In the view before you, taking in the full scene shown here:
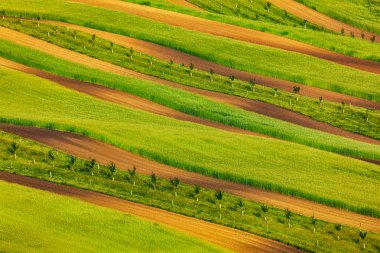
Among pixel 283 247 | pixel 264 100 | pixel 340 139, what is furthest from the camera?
pixel 264 100

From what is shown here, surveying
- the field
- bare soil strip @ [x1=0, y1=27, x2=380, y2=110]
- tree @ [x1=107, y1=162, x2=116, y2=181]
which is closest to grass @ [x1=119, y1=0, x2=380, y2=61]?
the field

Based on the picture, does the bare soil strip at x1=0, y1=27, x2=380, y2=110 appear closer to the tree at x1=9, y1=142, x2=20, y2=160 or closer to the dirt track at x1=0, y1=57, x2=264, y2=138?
the dirt track at x1=0, y1=57, x2=264, y2=138

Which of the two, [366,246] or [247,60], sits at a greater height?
[247,60]

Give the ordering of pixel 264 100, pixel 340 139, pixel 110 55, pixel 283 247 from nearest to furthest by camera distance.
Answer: pixel 283 247 < pixel 340 139 < pixel 264 100 < pixel 110 55

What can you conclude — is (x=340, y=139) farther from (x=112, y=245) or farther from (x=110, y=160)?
(x=112, y=245)

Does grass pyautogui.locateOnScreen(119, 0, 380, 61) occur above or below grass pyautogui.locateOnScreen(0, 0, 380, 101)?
above

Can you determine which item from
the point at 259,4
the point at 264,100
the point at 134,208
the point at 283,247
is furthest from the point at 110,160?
the point at 259,4
